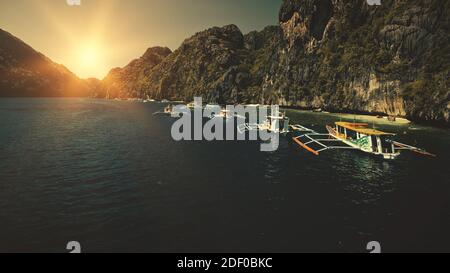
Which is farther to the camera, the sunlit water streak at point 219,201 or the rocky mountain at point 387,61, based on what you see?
the rocky mountain at point 387,61

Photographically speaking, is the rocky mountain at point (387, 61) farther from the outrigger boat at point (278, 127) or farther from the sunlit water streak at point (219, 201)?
the sunlit water streak at point (219, 201)

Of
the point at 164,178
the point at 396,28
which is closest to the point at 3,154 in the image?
the point at 164,178

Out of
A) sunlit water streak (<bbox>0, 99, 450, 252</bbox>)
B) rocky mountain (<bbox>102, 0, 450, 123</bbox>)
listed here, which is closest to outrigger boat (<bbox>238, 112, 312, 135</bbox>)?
sunlit water streak (<bbox>0, 99, 450, 252</bbox>)

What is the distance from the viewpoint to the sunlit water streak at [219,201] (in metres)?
24.3

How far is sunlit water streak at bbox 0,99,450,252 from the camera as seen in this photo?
24.3 metres

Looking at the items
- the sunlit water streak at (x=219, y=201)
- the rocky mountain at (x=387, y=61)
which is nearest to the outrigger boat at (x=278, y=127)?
the sunlit water streak at (x=219, y=201)

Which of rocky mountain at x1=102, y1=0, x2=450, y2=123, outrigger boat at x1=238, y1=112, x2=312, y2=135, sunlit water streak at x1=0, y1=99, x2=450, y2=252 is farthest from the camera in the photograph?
rocky mountain at x1=102, y1=0, x2=450, y2=123

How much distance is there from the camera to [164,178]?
1628 inches

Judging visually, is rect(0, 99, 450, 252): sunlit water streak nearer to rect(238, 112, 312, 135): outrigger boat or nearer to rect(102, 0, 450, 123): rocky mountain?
rect(238, 112, 312, 135): outrigger boat

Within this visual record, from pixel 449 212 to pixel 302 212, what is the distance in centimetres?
1569

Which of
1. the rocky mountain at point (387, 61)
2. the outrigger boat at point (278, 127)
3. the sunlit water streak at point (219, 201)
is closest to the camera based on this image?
the sunlit water streak at point (219, 201)

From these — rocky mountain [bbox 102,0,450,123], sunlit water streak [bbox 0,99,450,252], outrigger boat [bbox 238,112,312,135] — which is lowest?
sunlit water streak [bbox 0,99,450,252]

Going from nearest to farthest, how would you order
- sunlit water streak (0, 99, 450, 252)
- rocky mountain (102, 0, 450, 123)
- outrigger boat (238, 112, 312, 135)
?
sunlit water streak (0, 99, 450, 252) → outrigger boat (238, 112, 312, 135) → rocky mountain (102, 0, 450, 123)
